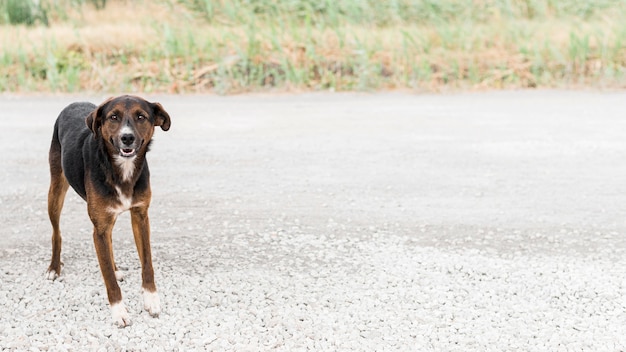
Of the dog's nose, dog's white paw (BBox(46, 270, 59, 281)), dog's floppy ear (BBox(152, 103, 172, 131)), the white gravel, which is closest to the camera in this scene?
the dog's nose

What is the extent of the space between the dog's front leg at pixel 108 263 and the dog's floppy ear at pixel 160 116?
499 millimetres

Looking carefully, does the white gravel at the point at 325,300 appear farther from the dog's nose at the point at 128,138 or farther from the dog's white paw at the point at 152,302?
the dog's nose at the point at 128,138

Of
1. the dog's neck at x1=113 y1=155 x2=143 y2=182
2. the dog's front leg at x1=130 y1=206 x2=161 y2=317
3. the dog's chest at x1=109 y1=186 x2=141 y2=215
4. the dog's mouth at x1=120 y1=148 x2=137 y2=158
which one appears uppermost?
the dog's mouth at x1=120 y1=148 x2=137 y2=158

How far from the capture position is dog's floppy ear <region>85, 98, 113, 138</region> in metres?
4.07

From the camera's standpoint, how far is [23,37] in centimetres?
1461

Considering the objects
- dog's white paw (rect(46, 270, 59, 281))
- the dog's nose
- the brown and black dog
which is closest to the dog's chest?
the brown and black dog

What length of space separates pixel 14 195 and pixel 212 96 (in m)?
5.35

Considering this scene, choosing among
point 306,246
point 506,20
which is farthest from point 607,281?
point 506,20

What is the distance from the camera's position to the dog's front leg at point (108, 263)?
423cm

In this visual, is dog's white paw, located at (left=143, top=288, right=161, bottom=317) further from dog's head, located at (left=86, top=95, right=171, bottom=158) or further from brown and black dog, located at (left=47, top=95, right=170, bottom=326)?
dog's head, located at (left=86, top=95, right=171, bottom=158)

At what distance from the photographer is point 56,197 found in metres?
4.84

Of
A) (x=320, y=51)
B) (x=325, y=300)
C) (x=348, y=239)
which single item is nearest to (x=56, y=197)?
(x=325, y=300)

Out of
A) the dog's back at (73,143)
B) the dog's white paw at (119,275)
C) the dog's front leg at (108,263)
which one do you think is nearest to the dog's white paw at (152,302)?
the dog's front leg at (108,263)

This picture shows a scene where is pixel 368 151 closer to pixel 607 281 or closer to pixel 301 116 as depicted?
pixel 301 116
